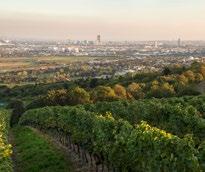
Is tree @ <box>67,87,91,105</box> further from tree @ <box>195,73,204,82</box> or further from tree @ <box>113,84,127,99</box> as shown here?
tree @ <box>195,73,204,82</box>

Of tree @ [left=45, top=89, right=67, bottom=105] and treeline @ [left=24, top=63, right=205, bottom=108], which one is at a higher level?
treeline @ [left=24, top=63, right=205, bottom=108]

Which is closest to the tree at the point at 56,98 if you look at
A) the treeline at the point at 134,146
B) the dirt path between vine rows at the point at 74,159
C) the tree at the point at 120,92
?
the tree at the point at 120,92

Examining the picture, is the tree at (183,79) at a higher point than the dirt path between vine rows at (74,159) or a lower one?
lower

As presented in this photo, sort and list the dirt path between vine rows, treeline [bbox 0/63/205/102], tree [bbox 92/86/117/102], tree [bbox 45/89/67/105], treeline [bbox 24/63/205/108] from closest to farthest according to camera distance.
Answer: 1. the dirt path between vine rows
2. treeline [bbox 24/63/205/108]
3. treeline [bbox 0/63/205/102]
4. tree [bbox 92/86/117/102]
5. tree [bbox 45/89/67/105]

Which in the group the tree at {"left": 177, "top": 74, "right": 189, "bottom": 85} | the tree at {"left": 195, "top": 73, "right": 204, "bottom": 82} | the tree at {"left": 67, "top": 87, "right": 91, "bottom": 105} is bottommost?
the tree at {"left": 67, "top": 87, "right": 91, "bottom": 105}

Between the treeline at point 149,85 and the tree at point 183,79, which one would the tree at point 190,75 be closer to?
the treeline at point 149,85

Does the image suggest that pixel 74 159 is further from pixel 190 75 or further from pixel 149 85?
pixel 190 75

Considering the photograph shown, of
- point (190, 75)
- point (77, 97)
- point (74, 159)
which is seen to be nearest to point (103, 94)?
point (77, 97)

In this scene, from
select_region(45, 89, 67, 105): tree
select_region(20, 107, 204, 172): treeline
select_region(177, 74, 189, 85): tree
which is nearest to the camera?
select_region(20, 107, 204, 172): treeline

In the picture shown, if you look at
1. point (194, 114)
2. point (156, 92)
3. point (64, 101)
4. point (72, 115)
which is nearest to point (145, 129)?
point (194, 114)

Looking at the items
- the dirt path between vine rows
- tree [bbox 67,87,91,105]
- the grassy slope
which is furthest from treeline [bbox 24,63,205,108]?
the grassy slope
